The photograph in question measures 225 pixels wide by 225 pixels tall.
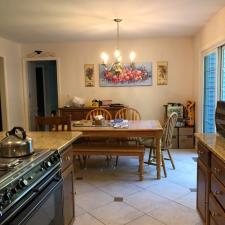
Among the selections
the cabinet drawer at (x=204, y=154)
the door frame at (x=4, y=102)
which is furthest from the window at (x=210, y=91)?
the door frame at (x=4, y=102)

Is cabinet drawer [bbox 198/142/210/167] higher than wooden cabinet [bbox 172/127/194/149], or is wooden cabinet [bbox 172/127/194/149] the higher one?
cabinet drawer [bbox 198/142/210/167]

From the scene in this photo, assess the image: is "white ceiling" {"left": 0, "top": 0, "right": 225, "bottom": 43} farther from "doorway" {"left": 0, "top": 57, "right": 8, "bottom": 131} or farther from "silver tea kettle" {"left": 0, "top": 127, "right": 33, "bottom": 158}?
"silver tea kettle" {"left": 0, "top": 127, "right": 33, "bottom": 158}

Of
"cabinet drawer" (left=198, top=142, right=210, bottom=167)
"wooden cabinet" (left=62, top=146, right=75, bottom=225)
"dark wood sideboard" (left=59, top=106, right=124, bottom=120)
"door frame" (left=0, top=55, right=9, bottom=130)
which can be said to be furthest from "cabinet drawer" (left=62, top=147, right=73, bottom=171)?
"door frame" (left=0, top=55, right=9, bottom=130)

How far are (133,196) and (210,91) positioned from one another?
253cm

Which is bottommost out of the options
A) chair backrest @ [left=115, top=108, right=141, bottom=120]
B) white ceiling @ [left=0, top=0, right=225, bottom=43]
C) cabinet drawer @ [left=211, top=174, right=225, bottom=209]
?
cabinet drawer @ [left=211, top=174, right=225, bottom=209]

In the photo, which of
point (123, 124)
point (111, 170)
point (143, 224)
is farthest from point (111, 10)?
point (143, 224)

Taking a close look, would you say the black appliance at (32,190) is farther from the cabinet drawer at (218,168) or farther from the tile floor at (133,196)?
the cabinet drawer at (218,168)

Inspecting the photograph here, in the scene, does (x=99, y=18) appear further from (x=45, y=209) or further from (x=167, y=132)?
(x=45, y=209)

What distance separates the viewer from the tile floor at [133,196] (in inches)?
105

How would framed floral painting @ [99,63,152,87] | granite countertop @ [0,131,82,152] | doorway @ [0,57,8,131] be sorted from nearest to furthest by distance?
granite countertop @ [0,131,82,152] → doorway @ [0,57,8,131] → framed floral painting @ [99,63,152,87]

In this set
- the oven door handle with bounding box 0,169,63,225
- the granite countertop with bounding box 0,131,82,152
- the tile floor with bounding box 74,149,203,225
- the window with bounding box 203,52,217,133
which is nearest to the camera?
the oven door handle with bounding box 0,169,63,225

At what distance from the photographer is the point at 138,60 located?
230 inches

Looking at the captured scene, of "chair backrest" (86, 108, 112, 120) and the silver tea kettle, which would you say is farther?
"chair backrest" (86, 108, 112, 120)

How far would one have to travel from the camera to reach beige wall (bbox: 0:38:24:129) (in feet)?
18.0
